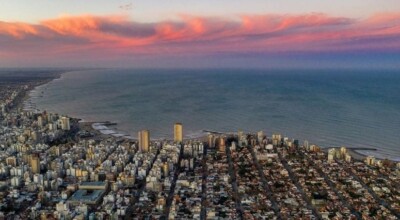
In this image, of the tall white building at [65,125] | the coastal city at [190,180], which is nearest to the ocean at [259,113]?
the tall white building at [65,125]

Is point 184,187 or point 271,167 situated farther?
point 271,167

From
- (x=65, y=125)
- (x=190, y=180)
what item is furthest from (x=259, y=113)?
(x=190, y=180)

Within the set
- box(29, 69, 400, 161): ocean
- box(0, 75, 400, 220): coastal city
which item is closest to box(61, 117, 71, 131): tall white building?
box(0, 75, 400, 220): coastal city

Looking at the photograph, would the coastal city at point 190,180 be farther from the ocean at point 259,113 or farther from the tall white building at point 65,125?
the ocean at point 259,113

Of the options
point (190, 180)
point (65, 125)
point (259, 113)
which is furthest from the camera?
point (259, 113)

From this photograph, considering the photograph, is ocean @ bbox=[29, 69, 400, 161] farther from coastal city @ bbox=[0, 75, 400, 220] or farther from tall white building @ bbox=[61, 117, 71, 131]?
coastal city @ bbox=[0, 75, 400, 220]

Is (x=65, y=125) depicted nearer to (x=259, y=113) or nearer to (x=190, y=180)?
(x=190, y=180)

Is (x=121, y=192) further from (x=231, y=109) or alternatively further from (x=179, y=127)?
(x=231, y=109)

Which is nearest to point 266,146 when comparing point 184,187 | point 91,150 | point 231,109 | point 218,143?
point 218,143
